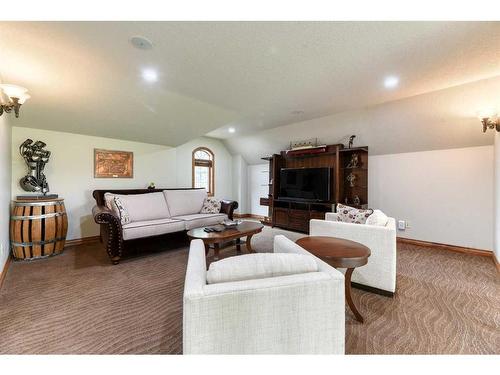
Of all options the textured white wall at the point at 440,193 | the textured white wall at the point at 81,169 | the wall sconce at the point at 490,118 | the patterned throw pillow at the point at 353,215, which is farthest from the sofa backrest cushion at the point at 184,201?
the wall sconce at the point at 490,118

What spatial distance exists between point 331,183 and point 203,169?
3393mm

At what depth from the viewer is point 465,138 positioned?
345 cm

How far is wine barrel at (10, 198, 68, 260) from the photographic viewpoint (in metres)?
2.92

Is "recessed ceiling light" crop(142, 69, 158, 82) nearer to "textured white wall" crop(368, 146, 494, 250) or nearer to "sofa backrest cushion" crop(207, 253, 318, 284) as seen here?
"sofa backrest cushion" crop(207, 253, 318, 284)

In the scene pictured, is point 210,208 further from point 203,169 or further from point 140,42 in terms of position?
point 140,42

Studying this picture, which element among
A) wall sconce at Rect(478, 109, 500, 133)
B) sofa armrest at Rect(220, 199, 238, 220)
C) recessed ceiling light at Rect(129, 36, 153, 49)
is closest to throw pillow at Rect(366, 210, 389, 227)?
wall sconce at Rect(478, 109, 500, 133)

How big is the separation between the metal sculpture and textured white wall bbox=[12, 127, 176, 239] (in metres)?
0.15

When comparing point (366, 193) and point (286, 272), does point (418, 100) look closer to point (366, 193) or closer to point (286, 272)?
point (366, 193)

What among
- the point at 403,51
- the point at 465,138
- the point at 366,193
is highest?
the point at 403,51

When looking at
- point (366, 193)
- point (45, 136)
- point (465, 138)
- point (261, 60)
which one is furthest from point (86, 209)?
point (465, 138)

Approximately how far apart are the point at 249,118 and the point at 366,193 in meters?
2.81

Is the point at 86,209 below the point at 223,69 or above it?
below

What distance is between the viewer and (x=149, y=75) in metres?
2.51

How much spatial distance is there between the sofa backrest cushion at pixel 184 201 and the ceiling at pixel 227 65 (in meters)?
1.50
